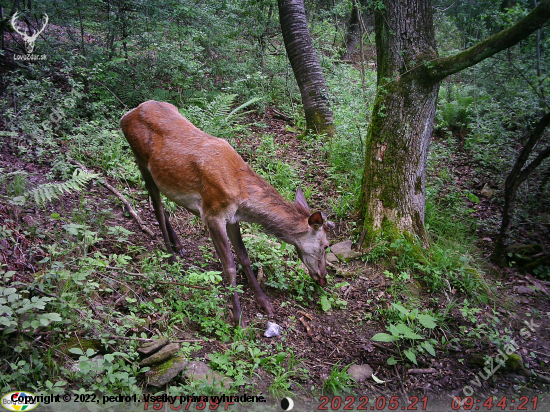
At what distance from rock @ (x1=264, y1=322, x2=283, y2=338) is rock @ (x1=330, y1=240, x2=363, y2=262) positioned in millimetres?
1747

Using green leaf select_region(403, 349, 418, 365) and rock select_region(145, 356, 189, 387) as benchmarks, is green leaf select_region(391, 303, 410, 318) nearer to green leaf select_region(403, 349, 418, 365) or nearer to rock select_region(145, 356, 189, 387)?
green leaf select_region(403, 349, 418, 365)

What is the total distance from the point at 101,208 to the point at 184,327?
2715 mm

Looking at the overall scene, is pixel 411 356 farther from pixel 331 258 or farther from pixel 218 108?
pixel 218 108

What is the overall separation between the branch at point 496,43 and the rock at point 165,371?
4.86 meters

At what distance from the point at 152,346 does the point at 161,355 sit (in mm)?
142

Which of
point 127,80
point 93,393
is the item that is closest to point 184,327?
point 93,393

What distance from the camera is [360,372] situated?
4.08m

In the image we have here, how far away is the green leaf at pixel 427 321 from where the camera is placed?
4289 mm

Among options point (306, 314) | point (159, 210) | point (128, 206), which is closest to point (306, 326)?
point (306, 314)

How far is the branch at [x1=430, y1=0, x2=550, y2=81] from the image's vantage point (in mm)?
4352

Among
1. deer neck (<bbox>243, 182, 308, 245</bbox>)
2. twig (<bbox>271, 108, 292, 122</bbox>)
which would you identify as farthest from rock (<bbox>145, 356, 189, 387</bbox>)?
twig (<bbox>271, 108, 292, 122</bbox>)

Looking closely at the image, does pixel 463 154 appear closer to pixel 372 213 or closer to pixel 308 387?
pixel 372 213
